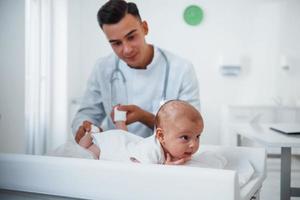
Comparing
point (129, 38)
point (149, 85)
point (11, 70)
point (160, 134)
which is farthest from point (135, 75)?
point (11, 70)

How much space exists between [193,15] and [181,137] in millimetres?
723

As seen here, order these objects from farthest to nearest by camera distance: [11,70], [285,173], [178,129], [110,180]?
[11,70] → [285,173] → [178,129] → [110,180]

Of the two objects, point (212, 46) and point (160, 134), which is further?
point (212, 46)

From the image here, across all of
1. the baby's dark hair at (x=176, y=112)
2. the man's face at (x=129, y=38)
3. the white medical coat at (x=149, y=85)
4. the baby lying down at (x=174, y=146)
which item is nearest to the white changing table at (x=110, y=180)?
the baby lying down at (x=174, y=146)

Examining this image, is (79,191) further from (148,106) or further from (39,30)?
(39,30)

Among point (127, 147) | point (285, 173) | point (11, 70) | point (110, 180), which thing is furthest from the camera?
point (11, 70)

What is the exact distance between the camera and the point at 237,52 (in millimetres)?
1770

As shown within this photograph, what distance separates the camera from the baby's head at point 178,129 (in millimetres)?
1352

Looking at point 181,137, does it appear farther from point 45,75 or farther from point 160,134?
point 45,75

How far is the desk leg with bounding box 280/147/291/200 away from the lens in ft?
5.48

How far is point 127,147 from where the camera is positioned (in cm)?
158

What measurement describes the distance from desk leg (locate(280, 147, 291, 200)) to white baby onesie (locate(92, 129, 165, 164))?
0.66 metres

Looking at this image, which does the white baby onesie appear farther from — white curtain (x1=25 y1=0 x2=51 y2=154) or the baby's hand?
white curtain (x1=25 y1=0 x2=51 y2=154)

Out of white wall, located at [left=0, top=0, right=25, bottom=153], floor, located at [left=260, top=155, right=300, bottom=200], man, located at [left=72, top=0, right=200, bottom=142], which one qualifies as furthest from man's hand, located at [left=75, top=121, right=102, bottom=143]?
floor, located at [left=260, top=155, right=300, bottom=200]
